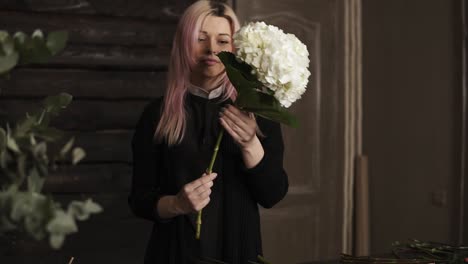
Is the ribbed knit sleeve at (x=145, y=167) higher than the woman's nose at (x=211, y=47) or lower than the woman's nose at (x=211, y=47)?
lower

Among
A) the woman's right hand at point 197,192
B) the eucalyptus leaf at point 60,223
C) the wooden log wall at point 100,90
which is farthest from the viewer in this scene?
the wooden log wall at point 100,90

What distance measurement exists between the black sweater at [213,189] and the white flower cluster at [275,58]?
0.44 metres

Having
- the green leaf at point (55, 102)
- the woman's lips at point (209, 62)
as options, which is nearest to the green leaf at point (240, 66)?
the woman's lips at point (209, 62)

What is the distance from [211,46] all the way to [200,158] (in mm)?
406

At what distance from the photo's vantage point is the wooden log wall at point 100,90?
4.18 metres

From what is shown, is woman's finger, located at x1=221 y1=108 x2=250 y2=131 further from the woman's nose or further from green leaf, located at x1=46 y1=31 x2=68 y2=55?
green leaf, located at x1=46 y1=31 x2=68 y2=55

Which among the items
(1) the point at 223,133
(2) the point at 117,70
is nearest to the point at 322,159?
(2) the point at 117,70

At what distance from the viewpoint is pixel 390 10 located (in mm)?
5387

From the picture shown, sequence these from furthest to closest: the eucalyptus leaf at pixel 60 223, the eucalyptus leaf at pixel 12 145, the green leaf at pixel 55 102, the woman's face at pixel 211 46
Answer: the woman's face at pixel 211 46 < the green leaf at pixel 55 102 < the eucalyptus leaf at pixel 12 145 < the eucalyptus leaf at pixel 60 223

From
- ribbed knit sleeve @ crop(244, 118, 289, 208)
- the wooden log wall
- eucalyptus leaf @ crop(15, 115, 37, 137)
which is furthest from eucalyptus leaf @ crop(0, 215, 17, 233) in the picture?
the wooden log wall

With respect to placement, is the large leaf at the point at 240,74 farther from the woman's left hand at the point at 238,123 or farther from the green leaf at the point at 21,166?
the green leaf at the point at 21,166

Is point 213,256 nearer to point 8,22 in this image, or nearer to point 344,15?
point 8,22

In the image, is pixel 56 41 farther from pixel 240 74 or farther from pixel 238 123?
pixel 238 123

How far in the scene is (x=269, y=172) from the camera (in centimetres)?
243
